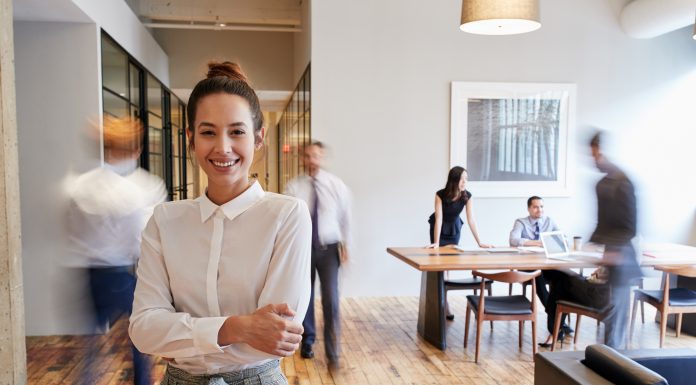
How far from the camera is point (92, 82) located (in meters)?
5.35

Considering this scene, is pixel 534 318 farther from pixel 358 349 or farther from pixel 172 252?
pixel 172 252

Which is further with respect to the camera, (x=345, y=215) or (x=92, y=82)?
(x=92, y=82)

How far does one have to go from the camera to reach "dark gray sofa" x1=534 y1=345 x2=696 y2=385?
225cm

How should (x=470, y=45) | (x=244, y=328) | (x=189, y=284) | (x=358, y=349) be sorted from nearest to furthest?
(x=244, y=328) → (x=189, y=284) → (x=358, y=349) → (x=470, y=45)

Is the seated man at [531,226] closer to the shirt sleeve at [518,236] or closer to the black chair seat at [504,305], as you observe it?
the shirt sleeve at [518,236]

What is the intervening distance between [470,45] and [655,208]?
331cm

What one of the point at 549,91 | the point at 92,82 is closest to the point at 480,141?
the point at 549,91

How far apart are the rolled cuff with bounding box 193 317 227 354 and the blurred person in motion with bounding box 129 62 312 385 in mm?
24

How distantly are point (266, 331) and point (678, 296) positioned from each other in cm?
505

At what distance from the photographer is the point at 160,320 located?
1.14 meters

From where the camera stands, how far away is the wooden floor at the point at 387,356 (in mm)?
4277

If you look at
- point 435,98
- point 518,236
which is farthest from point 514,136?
point 518,236

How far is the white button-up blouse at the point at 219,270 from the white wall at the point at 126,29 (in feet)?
14.2

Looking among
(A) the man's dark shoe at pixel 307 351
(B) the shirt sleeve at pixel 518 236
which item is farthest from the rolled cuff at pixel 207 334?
(B) the shirt sleeve at pixel 518 236
